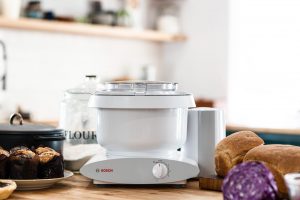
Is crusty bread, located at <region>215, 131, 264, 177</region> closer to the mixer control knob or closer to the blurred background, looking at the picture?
the mixer control knob

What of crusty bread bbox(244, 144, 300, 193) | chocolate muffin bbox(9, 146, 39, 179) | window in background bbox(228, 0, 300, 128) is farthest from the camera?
window in background bbox(228, 0, 300, 128)

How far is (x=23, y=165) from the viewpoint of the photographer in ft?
4.82

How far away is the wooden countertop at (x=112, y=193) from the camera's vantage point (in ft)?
4.60

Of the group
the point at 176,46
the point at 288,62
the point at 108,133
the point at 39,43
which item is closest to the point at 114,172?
the point at 108,133

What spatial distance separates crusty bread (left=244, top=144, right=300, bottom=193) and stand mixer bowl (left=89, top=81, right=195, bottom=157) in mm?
252

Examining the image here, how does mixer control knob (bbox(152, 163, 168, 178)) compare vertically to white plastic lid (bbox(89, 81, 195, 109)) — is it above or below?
below

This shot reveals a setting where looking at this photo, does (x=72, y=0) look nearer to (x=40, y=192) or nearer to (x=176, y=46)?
(x=176, y=46)

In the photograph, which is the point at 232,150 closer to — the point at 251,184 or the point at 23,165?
the point at 251,184

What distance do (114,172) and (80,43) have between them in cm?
374

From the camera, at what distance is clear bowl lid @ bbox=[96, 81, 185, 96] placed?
5.08 ft

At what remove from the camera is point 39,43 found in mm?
4805

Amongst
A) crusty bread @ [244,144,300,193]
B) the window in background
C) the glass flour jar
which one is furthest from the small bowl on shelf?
the window in background

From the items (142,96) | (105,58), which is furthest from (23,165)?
(105,58)

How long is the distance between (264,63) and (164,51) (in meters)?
1.20
